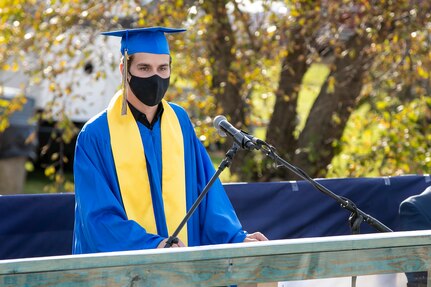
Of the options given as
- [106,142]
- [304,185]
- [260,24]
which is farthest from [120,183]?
[260,24]

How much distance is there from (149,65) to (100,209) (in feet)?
2.39

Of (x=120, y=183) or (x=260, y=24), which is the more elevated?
(x=260, y=24)

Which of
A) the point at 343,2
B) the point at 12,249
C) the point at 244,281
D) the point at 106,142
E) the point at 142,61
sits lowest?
the point at 12,249

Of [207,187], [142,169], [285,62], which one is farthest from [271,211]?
[285,62]

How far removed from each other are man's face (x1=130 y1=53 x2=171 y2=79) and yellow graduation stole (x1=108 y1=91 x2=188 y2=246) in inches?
6.2

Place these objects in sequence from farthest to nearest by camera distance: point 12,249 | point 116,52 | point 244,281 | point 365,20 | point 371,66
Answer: point 116,52 → point 371,66 → point 365,20 → point 12,249 → point 244,281

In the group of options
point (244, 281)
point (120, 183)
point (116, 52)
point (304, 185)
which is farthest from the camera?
point (116, 52)

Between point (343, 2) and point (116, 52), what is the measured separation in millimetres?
2599

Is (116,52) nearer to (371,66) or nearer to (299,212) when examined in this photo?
(371,66)

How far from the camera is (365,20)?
7070mm

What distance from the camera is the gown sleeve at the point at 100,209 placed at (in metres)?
3.64

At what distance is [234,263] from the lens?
2.69 m

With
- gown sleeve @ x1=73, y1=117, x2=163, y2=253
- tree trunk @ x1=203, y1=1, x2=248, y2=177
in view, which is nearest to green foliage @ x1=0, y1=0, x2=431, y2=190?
tree trunk @ x1=203, y1=1, x2=248, y2=177

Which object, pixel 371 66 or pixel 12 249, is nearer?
pixel 12 249
